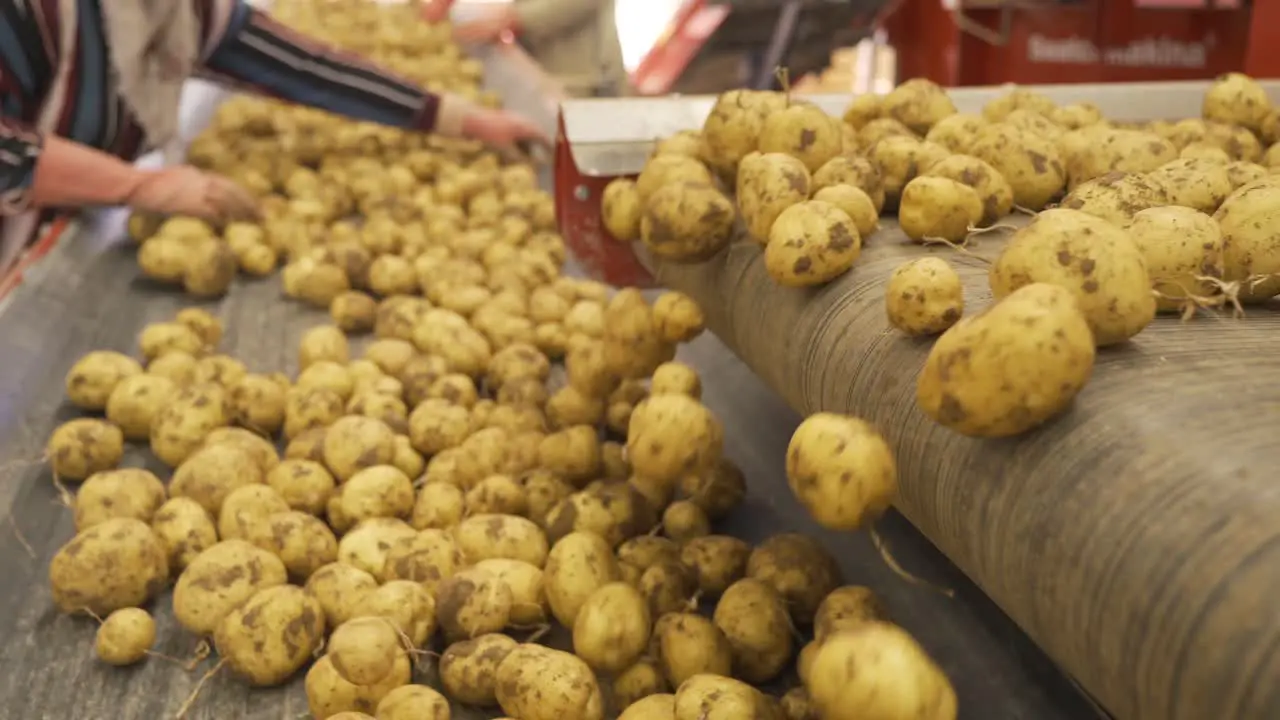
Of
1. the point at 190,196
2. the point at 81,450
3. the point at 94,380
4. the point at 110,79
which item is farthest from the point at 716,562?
the point at 110,79

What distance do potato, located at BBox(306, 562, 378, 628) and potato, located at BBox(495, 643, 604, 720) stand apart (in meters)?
0.26

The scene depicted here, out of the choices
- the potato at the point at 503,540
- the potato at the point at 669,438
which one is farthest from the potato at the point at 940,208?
the potato at the point at 503,540

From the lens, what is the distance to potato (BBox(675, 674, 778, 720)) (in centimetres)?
103

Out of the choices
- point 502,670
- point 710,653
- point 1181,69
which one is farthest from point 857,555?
point 1181,69

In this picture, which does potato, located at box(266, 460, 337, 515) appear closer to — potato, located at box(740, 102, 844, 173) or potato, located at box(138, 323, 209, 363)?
potato, located at box(138, 323, 209, 363)

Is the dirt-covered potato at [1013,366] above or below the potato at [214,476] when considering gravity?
above

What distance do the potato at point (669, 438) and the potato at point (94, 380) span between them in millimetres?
1130

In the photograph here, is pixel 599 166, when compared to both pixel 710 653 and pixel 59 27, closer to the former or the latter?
pixel 710 653

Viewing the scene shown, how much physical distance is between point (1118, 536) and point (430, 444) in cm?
130

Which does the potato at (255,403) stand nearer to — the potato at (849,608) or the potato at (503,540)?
the potato at (503,540)

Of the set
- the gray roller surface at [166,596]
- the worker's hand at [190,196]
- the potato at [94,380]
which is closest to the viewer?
the gray roller surface at [166,596]

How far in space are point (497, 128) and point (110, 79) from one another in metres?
1.10

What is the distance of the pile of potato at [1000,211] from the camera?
2.59 ft

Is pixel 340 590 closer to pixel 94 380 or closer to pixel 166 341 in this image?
pixel 94 380
